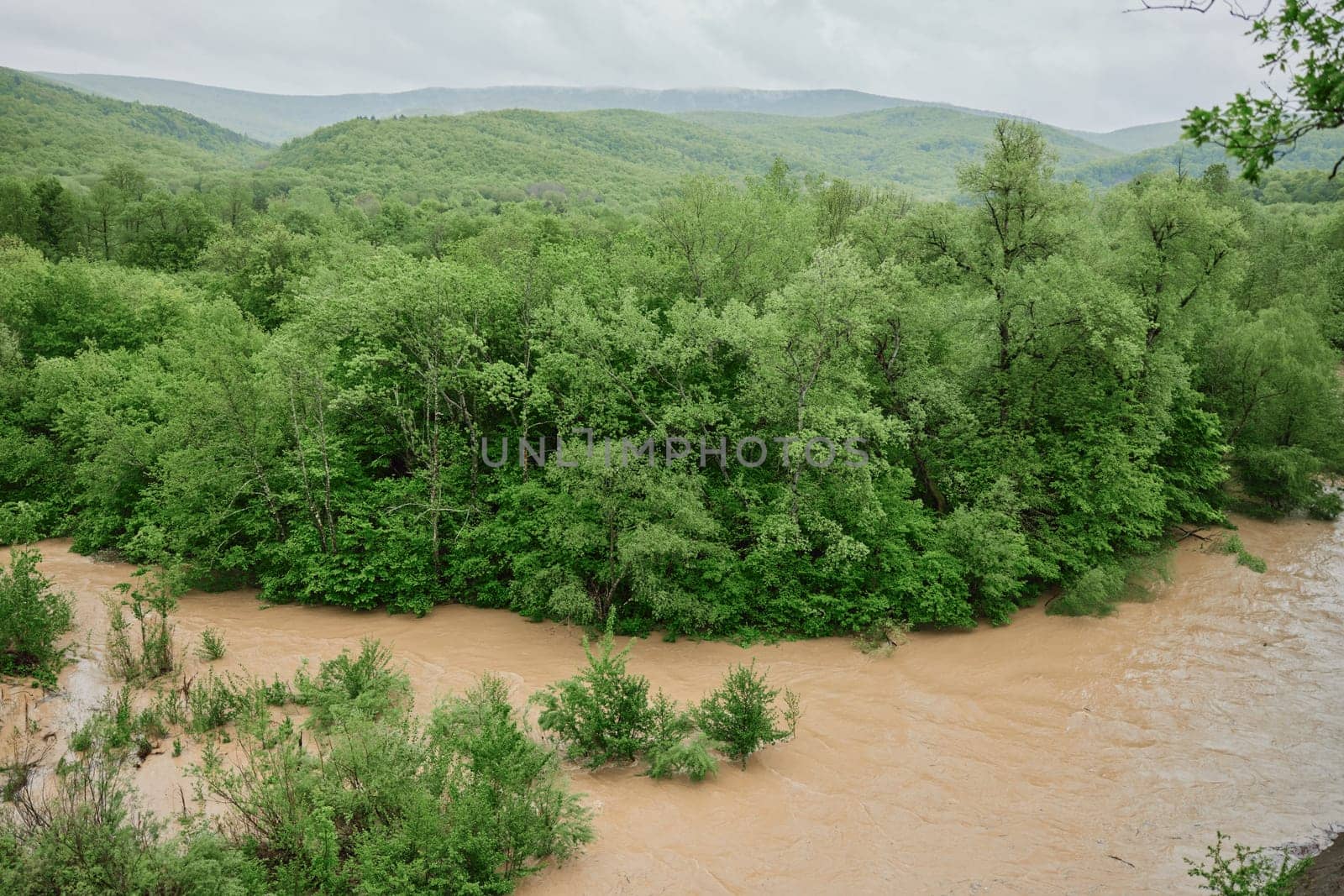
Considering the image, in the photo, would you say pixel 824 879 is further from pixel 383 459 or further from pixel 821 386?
pixel 383 459

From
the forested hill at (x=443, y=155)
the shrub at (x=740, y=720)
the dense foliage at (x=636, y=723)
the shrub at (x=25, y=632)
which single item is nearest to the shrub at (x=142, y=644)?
the shrub at (x=25, y=632)

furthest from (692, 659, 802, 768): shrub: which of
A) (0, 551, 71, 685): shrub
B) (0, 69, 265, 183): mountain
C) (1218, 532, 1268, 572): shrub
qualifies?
(0, 69, 265, 183): mountain

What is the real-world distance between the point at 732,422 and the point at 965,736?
9098 mm

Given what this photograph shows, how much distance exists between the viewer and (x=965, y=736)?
12.9 m

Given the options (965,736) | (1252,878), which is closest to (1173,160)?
(965,736)

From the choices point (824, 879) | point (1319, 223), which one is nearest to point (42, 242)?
point (824, 879)

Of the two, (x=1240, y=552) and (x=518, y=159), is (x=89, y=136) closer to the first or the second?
(x=518, y=159)

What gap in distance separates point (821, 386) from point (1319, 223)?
169 ft

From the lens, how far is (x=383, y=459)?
67.5 feet

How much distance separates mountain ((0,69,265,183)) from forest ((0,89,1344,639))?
241 feet

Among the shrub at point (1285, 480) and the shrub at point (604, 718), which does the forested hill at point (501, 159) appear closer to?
the shrub at point (1285, 480)

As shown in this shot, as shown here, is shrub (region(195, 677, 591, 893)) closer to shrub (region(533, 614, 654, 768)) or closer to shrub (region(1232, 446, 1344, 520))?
shrub (region(533, 614, 654, 768))

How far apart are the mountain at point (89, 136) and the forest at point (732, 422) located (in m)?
73.5

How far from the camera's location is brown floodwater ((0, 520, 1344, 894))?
9133 mm
